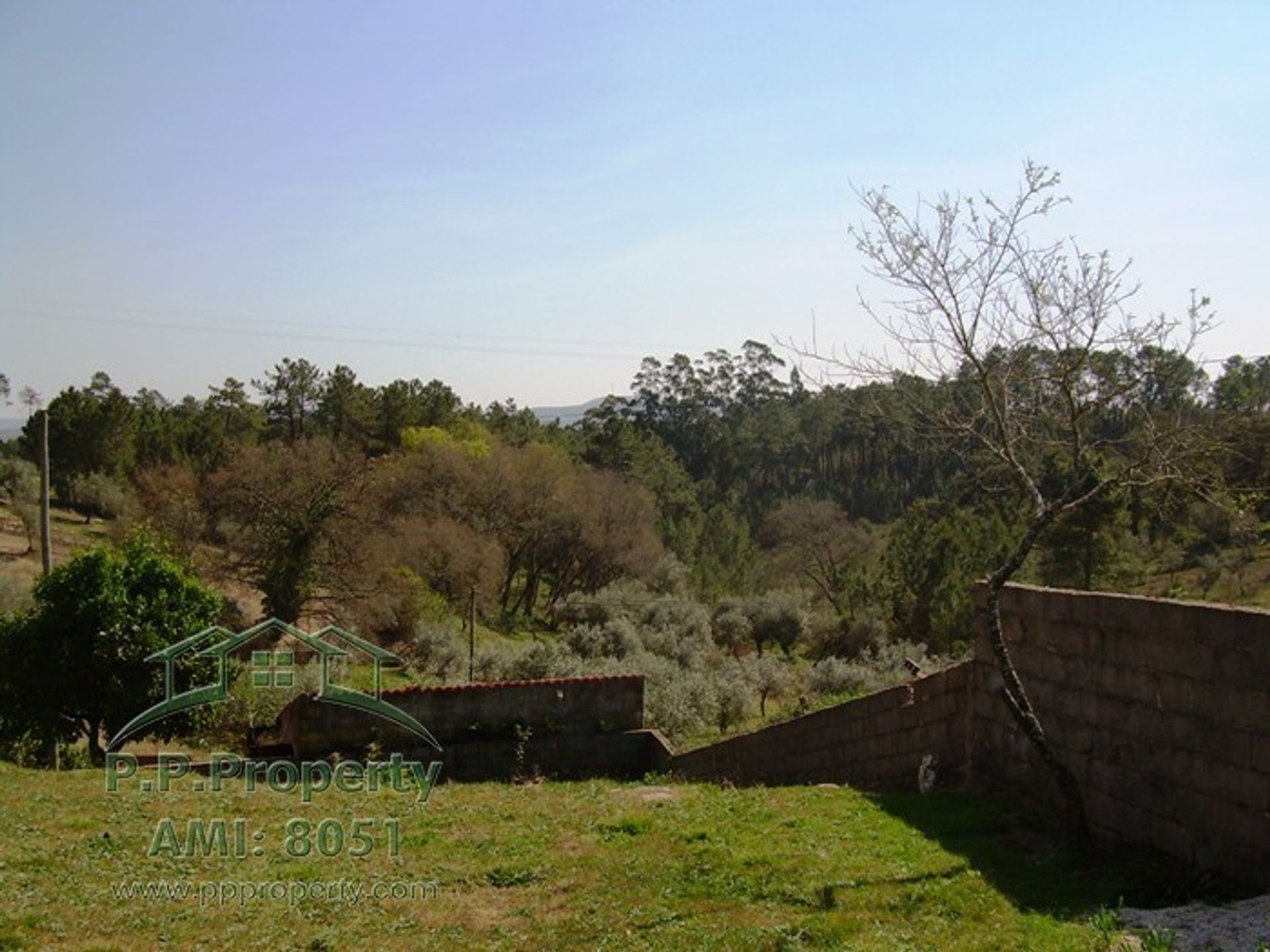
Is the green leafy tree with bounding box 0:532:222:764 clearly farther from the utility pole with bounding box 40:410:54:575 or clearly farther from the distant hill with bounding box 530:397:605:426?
the distant hill with bounding box 530:397:605:426

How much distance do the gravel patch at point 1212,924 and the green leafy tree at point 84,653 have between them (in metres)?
10.9

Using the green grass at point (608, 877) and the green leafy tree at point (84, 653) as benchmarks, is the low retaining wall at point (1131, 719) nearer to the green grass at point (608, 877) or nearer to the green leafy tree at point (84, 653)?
the green grass at point (608, 877)

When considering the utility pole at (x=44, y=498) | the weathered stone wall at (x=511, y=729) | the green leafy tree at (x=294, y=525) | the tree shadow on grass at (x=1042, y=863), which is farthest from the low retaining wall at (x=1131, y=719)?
the green leafy tree at (x=294, y=525)

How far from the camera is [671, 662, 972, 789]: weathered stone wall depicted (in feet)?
27.9

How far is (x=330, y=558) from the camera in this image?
27.0 metres

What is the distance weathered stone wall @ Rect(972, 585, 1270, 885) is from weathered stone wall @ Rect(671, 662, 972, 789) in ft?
2.84

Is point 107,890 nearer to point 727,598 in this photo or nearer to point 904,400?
point 904,400

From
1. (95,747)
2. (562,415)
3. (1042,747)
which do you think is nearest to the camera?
(1042,747)

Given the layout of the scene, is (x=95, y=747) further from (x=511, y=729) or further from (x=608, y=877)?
(x=608, y=877)

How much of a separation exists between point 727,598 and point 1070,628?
29.7m

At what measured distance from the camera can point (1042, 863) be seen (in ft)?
20.0

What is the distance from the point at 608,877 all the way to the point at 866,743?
4.32 m

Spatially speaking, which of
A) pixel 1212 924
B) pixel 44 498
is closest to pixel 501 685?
pixel 1212 924

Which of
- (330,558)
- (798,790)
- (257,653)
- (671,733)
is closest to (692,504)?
(330,558)
